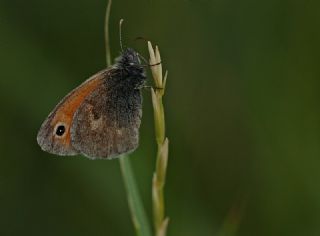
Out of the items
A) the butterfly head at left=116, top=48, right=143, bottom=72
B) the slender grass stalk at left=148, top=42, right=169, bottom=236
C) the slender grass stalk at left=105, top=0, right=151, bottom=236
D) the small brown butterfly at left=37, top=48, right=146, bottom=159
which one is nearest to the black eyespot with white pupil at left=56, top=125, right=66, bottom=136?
the small brown butterfly at left=37, top=48, right=146, bottom=159

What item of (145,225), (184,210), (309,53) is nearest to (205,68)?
(309,53)

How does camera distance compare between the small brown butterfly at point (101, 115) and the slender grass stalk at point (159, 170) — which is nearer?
the slender grass stalk at point (159, 170)

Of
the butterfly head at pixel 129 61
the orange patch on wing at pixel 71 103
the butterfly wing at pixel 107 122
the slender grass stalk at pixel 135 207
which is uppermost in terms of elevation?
the butterfly head at pixel 129 61

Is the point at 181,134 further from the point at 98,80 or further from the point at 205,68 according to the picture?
the point at 98,80

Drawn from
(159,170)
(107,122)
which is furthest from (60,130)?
(159,170)

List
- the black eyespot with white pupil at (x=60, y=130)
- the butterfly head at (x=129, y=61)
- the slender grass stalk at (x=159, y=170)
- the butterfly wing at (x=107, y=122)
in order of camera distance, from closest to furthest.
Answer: the slender grass stalk at (x=159, y=170), the butterfly wing at (x=107, y=122), the black eyespot with white pupil at (x=60, y=130), the butterfly head at (x=129, y=61)

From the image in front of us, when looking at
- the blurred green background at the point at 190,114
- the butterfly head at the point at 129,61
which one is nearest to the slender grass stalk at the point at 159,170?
the blurred green background at the point at 190,114

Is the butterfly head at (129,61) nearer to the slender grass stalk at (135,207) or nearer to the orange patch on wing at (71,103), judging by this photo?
the orange patch on wing at (71,103)
